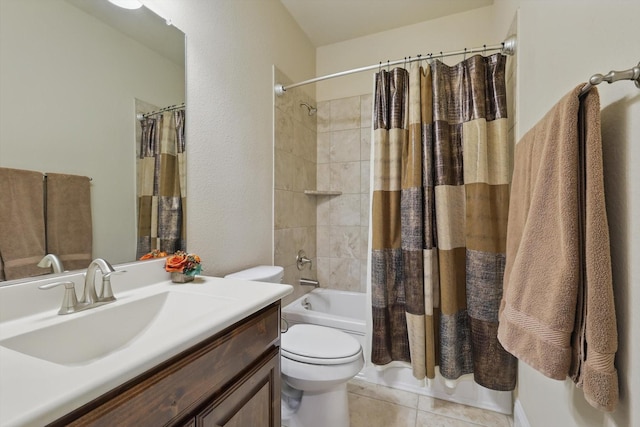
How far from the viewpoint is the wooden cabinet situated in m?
0.51

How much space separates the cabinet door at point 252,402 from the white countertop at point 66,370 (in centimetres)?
19

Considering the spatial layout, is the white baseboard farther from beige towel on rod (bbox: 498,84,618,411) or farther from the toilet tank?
the toilet tank

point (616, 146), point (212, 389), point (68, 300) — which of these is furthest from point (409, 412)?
point (68, 300)

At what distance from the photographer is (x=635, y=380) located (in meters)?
0.57

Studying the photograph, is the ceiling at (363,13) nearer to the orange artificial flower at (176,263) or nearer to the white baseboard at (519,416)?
the orange artificial flower at (176,263)

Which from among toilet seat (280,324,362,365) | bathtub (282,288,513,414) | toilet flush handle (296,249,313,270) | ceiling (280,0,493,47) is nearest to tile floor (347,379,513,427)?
bathtub (282,288,513,414)

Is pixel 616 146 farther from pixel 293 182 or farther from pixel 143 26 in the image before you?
pixel 293 182

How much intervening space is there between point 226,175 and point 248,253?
48 cm

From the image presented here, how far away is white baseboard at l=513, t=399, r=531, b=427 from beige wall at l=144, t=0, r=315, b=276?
1.55 metres

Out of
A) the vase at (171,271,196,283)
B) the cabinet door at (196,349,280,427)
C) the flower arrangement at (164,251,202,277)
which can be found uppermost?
the flower arrangement at (164,251,202,277)

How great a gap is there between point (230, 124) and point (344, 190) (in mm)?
1227

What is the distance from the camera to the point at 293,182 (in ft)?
7.14

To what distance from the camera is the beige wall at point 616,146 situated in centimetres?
59

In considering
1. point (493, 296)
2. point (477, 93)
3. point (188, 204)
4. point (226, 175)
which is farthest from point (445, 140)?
point (188, 204)
